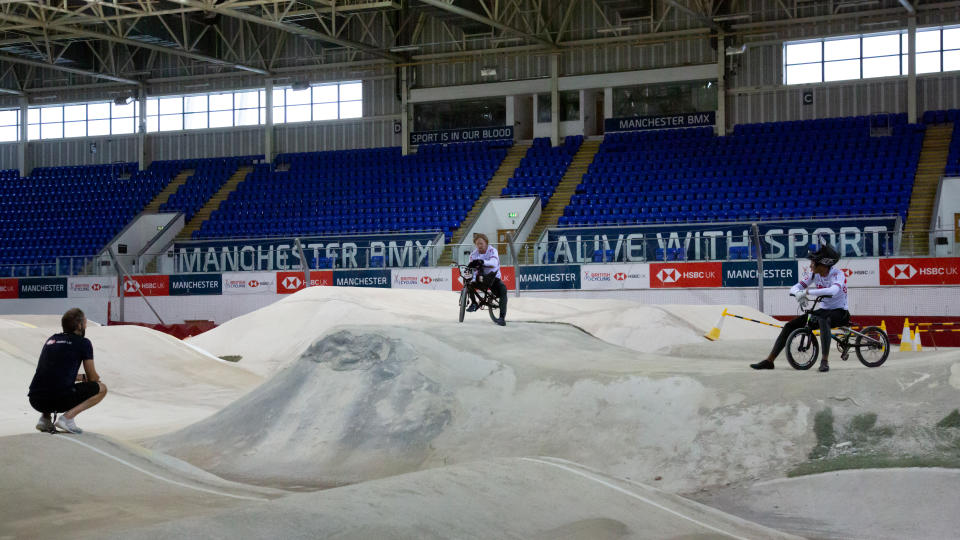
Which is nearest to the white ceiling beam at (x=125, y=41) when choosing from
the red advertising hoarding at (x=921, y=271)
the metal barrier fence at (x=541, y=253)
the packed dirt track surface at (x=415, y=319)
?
the metal barrier fence at (x=541, y=253)

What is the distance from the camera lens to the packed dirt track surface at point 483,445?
7930 millimetres

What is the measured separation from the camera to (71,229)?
148 feet

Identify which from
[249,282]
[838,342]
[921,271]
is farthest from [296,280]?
[838,342]

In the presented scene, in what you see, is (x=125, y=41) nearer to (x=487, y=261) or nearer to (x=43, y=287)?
(x=43, y=287)

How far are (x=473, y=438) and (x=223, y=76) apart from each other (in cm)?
3951

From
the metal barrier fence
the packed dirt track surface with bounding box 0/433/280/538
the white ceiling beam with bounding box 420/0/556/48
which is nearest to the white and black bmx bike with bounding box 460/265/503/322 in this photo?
the packed dirt track surface with bounding box 0/433/280/538

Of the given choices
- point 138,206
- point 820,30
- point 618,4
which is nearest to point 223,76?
point 138,206

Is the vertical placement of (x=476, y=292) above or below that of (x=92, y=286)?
above

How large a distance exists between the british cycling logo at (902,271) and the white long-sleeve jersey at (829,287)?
15553 millimetres

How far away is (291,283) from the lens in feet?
109

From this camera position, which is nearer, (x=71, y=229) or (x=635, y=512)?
(x=635, y=512)

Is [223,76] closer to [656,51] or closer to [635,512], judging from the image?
[656,51]

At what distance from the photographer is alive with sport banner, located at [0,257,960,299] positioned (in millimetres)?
27562

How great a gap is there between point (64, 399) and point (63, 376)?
0.80 feet
